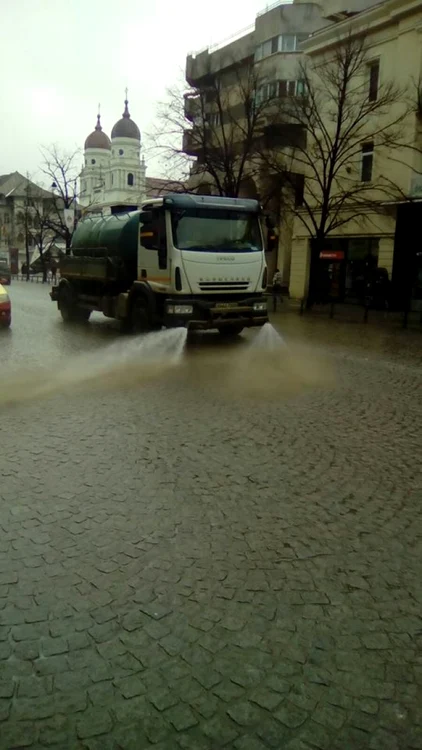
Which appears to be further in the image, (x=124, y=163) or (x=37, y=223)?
(x=124, y=163)

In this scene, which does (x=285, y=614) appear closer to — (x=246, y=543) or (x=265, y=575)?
(x=265, y=575)

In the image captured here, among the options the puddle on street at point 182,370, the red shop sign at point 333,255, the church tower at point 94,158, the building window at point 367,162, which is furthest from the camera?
the church tower at point 94,158

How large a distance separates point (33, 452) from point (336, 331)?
14.1 m

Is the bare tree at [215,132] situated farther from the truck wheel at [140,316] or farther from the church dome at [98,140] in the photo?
the church dome at [98,140]

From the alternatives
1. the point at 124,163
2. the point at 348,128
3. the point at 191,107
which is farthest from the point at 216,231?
the point at 124,163

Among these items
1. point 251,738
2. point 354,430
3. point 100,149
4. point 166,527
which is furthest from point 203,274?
point 100,149

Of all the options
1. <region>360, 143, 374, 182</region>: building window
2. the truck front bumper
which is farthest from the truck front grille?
<region>360, 143, 374, 182</region>: building window

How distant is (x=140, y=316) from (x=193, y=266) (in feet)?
6.89

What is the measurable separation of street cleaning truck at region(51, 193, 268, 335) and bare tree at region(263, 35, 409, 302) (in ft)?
43.4

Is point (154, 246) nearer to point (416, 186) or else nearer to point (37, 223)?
point (416, 186)

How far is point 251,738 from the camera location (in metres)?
2.34

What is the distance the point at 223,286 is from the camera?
12992 millimetres

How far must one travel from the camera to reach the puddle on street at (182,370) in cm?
893

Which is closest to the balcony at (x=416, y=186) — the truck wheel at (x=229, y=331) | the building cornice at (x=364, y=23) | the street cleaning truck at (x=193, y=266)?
the building cornice at (x=364, y=23)
